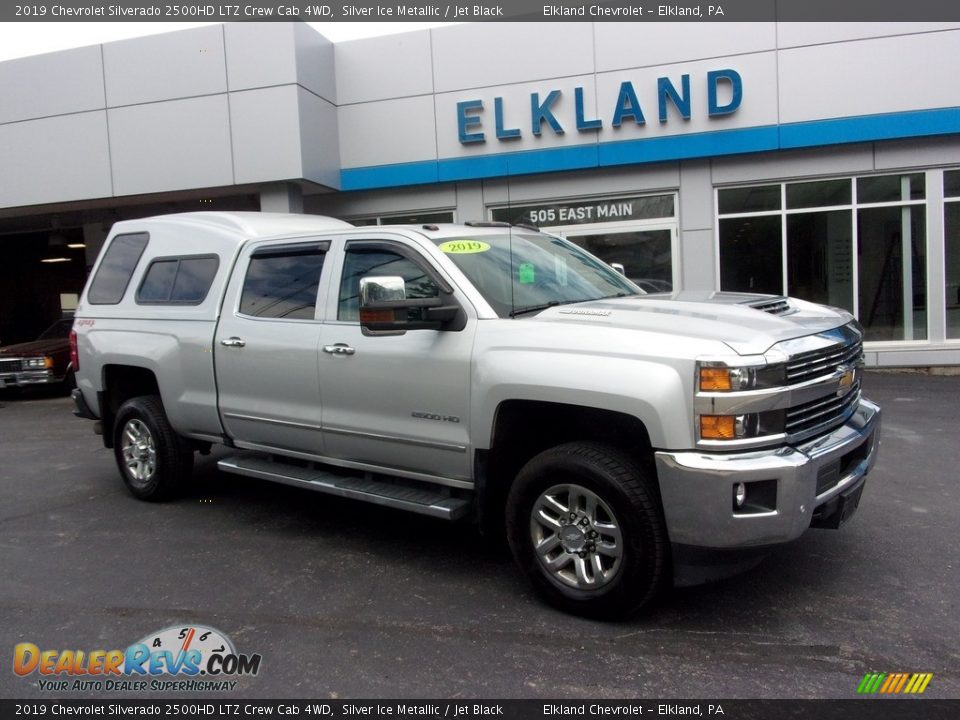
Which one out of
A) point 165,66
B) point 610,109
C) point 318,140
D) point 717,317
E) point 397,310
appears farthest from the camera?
point 318,140

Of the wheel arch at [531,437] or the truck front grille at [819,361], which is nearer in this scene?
the truck front grille at [819,361]

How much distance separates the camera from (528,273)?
4.78 metres

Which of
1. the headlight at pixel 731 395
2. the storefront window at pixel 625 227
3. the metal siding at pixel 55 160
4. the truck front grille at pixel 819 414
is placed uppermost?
the metal siding at pixel 55 160

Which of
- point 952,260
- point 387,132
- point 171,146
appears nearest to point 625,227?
point 387,132

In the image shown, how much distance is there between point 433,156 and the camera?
14.1 m

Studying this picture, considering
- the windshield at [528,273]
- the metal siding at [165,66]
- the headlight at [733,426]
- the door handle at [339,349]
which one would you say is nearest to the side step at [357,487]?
the door handle at [339,349]

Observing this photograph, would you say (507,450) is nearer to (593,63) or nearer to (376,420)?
(376,420)

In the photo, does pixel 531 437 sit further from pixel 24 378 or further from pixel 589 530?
pixel 24 378

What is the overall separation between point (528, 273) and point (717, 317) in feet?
4.26

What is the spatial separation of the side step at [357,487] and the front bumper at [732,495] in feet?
4.24

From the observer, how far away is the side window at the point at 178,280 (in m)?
5.87

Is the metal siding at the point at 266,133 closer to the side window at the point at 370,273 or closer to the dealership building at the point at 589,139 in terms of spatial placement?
the dealership building at the point at 589,139
